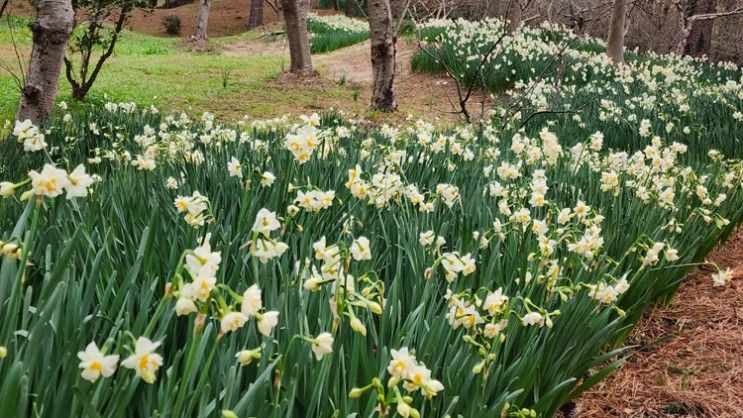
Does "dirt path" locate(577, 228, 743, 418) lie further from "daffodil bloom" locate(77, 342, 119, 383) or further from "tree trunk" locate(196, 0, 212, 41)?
"tree trunk" locate(196, 0, 212, 41)

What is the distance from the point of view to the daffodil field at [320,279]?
113 centimetres

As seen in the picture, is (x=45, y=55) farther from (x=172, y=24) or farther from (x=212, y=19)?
(x=212, y=19)

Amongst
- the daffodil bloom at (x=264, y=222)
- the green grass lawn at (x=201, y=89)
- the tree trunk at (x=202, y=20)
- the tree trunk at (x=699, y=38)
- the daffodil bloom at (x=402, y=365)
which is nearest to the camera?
the daffodil bloom at (x=402, y=365)

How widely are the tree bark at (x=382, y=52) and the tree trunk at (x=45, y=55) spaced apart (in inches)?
165

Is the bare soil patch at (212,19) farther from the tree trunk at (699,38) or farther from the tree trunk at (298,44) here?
the tree trunk at (699,38)

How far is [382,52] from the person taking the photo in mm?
8164

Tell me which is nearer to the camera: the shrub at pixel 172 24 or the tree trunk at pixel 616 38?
the tree trunk at pixel 616 38

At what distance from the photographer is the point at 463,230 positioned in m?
2.37

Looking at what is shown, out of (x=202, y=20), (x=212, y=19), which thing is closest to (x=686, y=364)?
(x=202, y=20)

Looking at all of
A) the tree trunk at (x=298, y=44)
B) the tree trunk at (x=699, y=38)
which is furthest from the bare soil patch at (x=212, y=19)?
the tree trunk at (x=699, y=38)

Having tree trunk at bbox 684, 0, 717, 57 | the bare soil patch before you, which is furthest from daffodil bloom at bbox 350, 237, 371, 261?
the bare soil patch

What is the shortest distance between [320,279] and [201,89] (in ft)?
29.2

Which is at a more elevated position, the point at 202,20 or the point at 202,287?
the point at 202,20

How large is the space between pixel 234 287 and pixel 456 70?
9.24m
